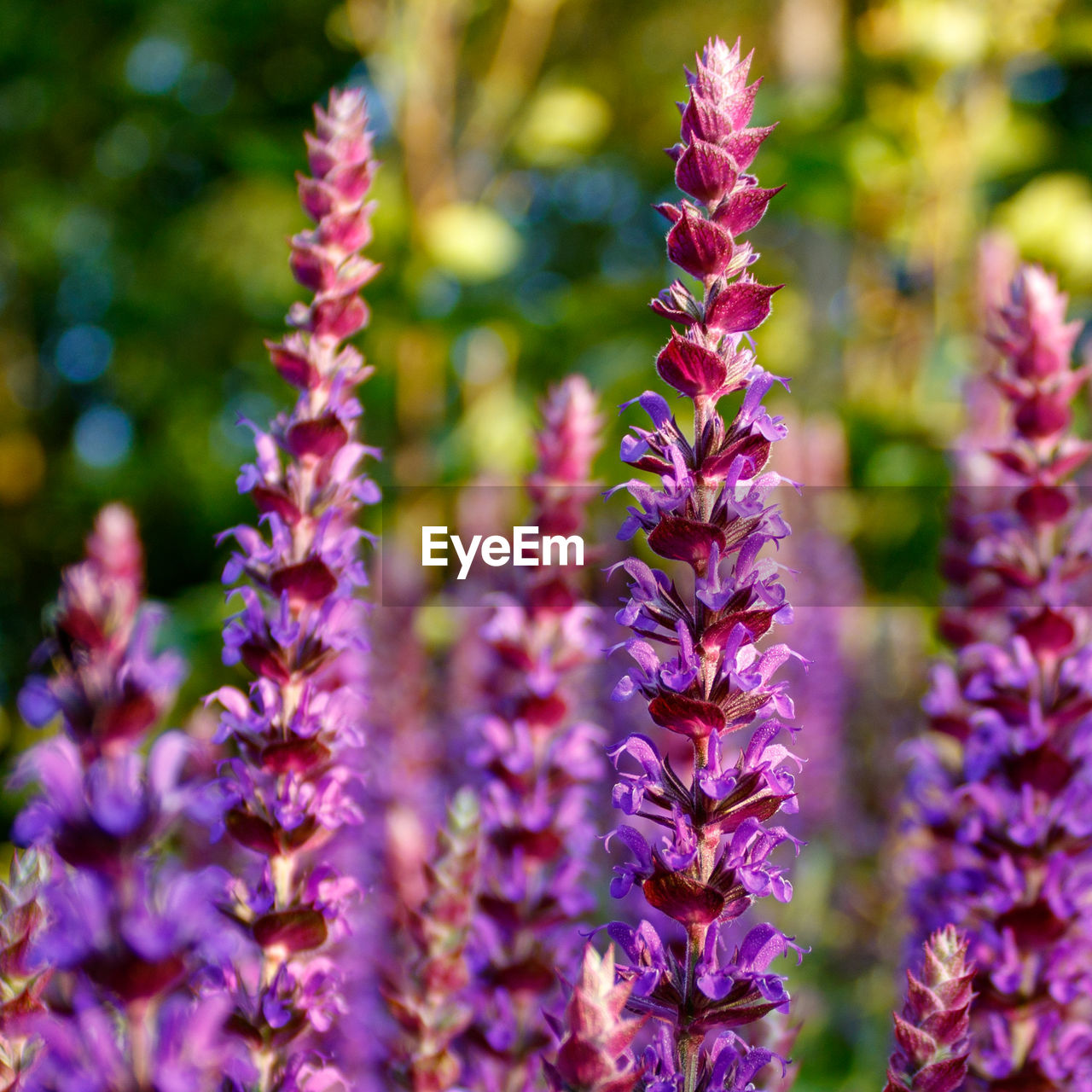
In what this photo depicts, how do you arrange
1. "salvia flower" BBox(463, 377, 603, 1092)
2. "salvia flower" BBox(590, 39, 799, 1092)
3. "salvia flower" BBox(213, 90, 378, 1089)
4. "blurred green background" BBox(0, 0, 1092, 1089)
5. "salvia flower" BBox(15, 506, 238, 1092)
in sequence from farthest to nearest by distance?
"blurred green background" BBox(0, 0, 1092, 1089) → "salvia flower" BBox(463, 377, 603, 1092) → "salvia flower" BBox(213, 90, 378, 1089) → "salvia flower" BBox(590, 39, 799, 1092) → "salvia flower" BBox(15, 506, 238, 1092)

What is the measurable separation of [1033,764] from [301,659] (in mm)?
930

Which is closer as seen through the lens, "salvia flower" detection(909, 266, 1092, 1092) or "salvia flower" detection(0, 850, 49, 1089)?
"salvia flower" detection(0, 850, 49, 1089)

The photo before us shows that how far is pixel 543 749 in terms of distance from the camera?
5.05 ft

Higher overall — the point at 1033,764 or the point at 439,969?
the point at 1033,764

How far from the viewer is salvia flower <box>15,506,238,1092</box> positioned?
2.08ft

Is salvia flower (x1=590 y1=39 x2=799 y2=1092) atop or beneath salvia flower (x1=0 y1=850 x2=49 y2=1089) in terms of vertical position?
atop

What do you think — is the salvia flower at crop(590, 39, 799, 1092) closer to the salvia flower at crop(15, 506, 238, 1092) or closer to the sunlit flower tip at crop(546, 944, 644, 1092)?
the sunlit flower tip at crop(546, 944, 644, 1092)

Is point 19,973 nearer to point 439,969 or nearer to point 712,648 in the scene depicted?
point 439,969

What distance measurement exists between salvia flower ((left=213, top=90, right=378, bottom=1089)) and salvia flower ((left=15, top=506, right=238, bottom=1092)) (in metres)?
0.21

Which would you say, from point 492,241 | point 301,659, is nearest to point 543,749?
point 301,659

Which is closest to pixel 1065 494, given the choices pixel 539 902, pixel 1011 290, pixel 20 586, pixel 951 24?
pixel 1011 290

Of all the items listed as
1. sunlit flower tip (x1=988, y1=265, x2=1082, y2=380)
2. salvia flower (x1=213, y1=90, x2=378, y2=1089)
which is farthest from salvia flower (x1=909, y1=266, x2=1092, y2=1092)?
salvia flower (x1=213, y1=90, x2=378, y2=1089)

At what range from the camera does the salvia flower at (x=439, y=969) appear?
3.82 feet

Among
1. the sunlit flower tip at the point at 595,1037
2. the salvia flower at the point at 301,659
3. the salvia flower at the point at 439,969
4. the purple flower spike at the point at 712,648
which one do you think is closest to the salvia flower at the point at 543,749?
the salvia flower at the point at 439,969
